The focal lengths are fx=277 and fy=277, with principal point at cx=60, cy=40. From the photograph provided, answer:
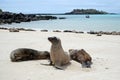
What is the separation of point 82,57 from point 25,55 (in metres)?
1.65

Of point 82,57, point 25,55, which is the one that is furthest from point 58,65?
point 25,55

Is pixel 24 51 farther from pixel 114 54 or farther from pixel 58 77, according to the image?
pixel 114 54

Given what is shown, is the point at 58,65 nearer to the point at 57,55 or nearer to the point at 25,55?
the point at 57,55

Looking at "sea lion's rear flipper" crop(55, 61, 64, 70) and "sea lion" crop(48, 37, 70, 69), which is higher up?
"sea lion" crop(48, 37, 70, 69)

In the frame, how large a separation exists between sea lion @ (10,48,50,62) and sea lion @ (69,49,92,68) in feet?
2.62

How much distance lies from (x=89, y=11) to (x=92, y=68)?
440 feet

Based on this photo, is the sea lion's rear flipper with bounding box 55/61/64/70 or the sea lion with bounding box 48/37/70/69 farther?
the sea lion with bounding box 48/37/70/69

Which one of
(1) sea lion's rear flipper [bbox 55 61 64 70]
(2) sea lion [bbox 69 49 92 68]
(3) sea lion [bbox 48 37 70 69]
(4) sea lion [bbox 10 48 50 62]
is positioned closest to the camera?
(1) sea lion's rear flipper [bbox 55 61 64 70]

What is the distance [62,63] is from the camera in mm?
7316

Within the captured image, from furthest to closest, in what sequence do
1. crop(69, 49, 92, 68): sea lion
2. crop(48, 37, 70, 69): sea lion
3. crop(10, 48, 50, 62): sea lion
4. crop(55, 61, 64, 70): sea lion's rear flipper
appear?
crop(10, 48, 50, 62): sea lion → crop(69, 49, 92, 68): sea lion → crop(48, 37, 70, 69): sea lion → crop(55, 61, 64, 70): sea lion's rear flipper

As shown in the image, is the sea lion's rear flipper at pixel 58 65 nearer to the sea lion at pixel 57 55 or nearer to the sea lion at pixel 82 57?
the sea lion at pixel 57 55

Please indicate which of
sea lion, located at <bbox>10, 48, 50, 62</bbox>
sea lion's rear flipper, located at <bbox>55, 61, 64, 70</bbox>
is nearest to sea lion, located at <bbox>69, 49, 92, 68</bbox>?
sea lion's rear flipper, located at <bbox>55, 61, 64, 70</bbox>

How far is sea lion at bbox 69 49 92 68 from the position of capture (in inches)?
294

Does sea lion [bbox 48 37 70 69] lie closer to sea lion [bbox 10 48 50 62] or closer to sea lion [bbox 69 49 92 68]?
sea lion [bbox 69 49 92 68]
